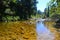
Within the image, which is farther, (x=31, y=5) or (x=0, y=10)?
(x=31, y=5)

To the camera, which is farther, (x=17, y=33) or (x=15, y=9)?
(x=15, y=9)

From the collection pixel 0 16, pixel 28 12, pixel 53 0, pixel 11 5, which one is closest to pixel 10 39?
pixel 53 0

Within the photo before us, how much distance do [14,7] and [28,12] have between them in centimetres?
1141

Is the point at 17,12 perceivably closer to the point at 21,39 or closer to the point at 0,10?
the point at 0,10

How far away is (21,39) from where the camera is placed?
37.6 ft

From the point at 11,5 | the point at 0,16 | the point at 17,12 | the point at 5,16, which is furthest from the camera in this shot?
the point at 17,12

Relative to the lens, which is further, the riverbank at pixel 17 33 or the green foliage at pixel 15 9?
the green foliage at pixel 15 9

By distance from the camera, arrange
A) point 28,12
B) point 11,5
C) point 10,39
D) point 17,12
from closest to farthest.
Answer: point 10,39, point 11,5, point 17,12, point 28,12

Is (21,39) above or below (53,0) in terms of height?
below

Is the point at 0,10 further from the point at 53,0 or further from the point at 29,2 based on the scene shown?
the point at 29,2

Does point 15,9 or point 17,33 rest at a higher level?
point 15,9

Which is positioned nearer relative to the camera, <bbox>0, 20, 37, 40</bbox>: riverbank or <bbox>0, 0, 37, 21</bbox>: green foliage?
<bbox>0, 20, 37, 40</bbox>: riverbank

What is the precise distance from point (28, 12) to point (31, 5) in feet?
9.80

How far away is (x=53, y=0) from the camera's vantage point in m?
31.3
